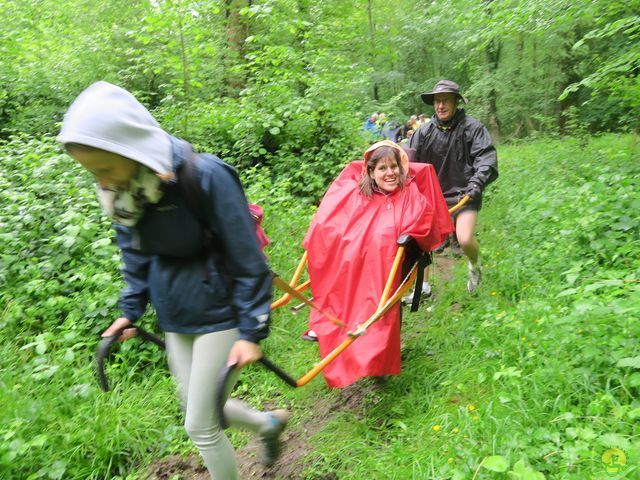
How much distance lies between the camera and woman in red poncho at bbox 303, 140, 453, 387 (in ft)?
9.59

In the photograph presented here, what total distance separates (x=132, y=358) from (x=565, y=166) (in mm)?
7351

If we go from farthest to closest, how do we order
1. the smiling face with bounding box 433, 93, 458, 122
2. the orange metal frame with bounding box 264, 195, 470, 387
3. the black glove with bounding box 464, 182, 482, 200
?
the smiling face with bounding box 433, 93, 458, 122, the black glove with bounding box 464, 182, 482, 200, the orange metal frame with bounding box 264, 195, 470, 387

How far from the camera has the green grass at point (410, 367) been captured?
2.25 meters

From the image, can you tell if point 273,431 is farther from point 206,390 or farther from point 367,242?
point 367,242

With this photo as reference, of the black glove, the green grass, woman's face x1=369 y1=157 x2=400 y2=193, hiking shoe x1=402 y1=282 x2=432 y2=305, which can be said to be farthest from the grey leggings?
the black glove

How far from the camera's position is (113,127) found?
147 cm

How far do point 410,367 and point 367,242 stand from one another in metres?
1.03

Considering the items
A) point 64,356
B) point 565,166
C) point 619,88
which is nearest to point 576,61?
point 565,166

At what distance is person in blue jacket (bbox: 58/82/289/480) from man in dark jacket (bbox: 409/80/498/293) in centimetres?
304

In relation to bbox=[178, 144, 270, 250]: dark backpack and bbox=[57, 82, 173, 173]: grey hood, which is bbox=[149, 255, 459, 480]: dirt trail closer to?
bbox=[178, 144, 270, 250]: dark backpack

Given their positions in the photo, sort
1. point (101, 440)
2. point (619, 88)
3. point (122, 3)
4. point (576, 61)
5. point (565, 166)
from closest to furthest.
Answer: point (101, 440)
point (619, 88)
point (565, 166)
point (122, 3)
point (576, 61)

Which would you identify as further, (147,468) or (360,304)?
(360,304)

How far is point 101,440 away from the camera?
284cm

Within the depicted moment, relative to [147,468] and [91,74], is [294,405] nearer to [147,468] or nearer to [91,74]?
[147,468]
